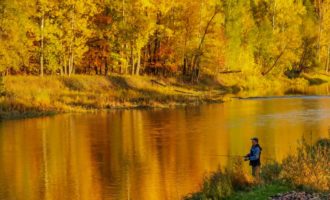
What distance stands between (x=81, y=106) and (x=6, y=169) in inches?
1087

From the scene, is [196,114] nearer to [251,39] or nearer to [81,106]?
[81,106]

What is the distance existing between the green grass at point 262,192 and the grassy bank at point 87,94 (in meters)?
33.6

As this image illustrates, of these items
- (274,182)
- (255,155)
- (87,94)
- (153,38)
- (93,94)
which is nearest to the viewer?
(274,182)

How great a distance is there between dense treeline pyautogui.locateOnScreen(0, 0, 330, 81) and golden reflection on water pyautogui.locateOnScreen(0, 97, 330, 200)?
1288 centimetres

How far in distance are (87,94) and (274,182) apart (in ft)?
139

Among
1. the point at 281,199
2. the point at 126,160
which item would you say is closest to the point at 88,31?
the point at 126,160

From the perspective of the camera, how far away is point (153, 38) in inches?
2854

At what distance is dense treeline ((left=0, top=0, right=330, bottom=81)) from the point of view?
60469 mm

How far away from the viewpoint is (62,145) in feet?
114

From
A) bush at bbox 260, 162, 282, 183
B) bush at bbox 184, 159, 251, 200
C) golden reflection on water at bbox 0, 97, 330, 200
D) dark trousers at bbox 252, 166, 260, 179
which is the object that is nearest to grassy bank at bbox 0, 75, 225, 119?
golden reflection on water at bbox 0, 97, 330, 200

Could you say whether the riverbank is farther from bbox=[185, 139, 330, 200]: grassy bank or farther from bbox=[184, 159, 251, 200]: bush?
bbox=[185, 139, 330, 200]: grassy bank

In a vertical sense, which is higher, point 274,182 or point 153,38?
point 153,38

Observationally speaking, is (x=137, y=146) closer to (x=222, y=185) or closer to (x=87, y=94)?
(x=222, y=185)

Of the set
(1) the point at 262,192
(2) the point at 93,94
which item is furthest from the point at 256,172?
(2) the point at 93,94
